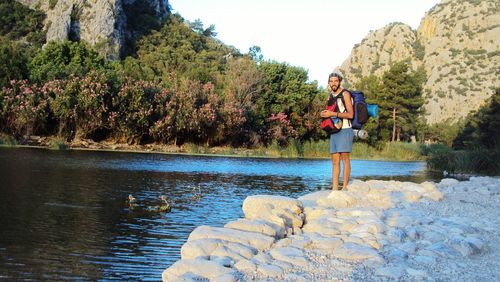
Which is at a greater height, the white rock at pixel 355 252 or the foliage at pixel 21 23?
the foliage at pixel 21 23

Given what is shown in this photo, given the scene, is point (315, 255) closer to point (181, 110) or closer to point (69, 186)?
point (69, 186)

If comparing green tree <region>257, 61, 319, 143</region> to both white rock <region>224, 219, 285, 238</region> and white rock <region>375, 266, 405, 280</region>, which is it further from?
white rock <region>375, 266, 405, 280</region>

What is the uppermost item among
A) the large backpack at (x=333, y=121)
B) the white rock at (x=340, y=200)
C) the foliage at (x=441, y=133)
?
the foliage at (x=441, y=133)

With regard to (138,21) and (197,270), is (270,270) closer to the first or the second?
(197,270)

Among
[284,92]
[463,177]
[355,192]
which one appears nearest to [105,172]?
[355,192]

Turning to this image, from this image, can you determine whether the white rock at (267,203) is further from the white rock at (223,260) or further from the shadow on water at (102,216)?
the white rock at (223,260)

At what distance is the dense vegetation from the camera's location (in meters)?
30.8

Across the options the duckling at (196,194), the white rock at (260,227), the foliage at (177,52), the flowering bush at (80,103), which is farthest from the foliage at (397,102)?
the white rock at (260,227)

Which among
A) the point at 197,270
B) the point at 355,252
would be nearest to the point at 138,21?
the point at 355,252

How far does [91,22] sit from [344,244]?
184 feet

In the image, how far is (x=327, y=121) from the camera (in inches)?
362

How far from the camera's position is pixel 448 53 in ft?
315

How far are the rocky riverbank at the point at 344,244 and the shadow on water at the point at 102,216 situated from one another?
699 mm

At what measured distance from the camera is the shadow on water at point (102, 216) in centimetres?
571
